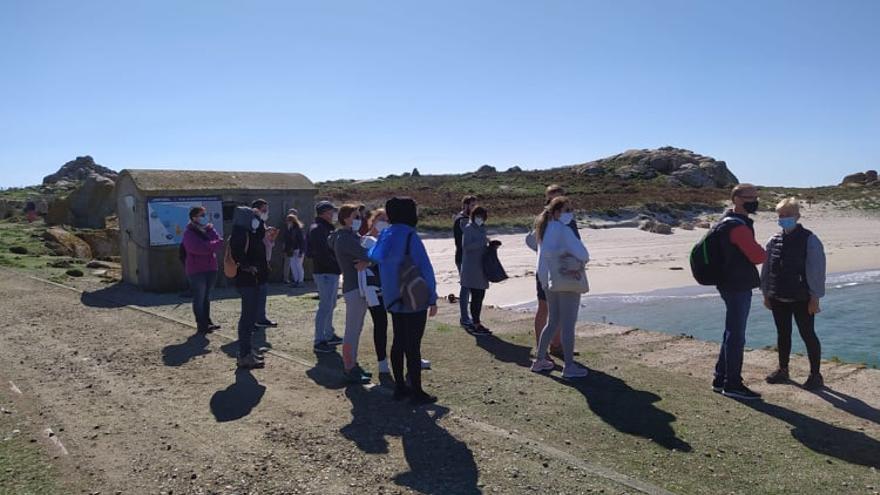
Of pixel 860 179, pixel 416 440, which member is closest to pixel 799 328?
pixel 416 440

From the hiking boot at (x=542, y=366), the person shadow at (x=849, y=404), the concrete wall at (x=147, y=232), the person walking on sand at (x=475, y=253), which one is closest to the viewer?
the person shadow at (x=849, y=404)

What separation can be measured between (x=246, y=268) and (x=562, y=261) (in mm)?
3170

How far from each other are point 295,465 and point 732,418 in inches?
135

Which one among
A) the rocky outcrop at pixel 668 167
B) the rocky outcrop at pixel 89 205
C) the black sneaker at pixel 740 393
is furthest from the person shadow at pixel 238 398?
the rocky outcrop at pixel 668 167

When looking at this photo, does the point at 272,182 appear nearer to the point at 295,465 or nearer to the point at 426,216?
the point at 295,465

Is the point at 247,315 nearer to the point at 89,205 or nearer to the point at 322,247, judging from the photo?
the point at 322,247

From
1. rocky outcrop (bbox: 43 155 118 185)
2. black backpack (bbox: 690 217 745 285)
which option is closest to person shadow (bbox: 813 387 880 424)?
black backpack (bbox: 690 217 745 285)

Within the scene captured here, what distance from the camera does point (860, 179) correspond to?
2714 inches

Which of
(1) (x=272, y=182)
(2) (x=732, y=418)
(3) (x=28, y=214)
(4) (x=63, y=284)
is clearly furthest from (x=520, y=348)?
(3) (x=28, y=214)

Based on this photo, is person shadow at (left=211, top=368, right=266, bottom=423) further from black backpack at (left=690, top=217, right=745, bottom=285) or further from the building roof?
the building roof

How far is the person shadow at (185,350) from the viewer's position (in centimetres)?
768

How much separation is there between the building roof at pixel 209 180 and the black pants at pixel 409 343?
8.32m

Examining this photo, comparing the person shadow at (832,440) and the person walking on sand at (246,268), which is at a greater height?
the person walking on sand at (246,268)

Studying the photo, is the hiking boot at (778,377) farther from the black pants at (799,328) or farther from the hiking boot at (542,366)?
the hiking boot at (542,366)
